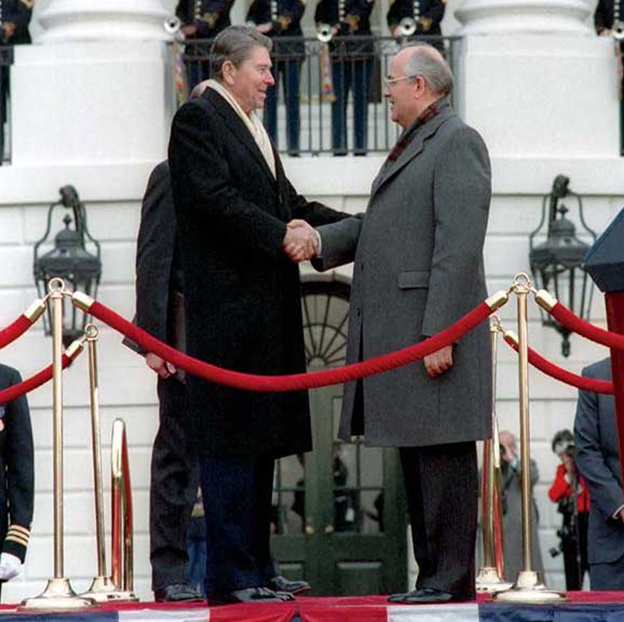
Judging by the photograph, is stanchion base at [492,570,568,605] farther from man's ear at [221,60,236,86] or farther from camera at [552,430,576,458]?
camera at [552,430,576,458]

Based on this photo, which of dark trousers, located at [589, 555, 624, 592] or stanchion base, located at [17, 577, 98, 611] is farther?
dark trousers, located at [589, 555, 624, 592]

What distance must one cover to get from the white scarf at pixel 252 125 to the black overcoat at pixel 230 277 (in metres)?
0.03

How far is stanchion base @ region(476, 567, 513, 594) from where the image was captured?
1039 centimetres

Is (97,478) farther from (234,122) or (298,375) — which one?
(234,122)

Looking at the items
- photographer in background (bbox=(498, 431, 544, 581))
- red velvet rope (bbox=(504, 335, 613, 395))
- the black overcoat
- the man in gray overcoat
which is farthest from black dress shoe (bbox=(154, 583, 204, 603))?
photographer in background (bbox=(498, 431, 544, 581))

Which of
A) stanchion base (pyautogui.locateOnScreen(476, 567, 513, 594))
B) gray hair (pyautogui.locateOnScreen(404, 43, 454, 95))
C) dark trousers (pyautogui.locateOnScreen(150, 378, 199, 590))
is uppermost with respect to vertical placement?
gray hair (pyautogui.locateOnScreen(404, 43, 454, 95))

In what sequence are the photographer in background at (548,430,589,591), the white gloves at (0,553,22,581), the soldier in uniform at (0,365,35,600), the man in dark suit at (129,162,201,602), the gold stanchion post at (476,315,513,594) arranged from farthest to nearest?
the photographer in background at (548,430,589,591) → the soldier in uniform at (0,365,35,600) → the white gloves at (0,553,22,581) → the gold stanchion post at (476,315,513,594) → the man in dark suit at (129,162,201,602)

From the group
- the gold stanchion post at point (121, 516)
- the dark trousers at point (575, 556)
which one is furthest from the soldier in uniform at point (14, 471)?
the dark trousers at point (575, 556)

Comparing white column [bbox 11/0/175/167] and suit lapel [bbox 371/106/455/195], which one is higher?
white column [bbox 11/0/175/167]

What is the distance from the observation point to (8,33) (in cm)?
2002

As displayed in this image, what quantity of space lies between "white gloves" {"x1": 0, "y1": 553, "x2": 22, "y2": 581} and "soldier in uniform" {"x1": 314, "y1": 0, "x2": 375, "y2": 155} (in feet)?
31.0

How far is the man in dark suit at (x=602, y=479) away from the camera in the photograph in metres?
12.0

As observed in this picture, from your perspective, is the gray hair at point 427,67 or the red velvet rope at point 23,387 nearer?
the gray hair at point 427,67

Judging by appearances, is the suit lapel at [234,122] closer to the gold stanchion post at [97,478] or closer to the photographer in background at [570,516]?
the gold stanchion post at [97,478]
